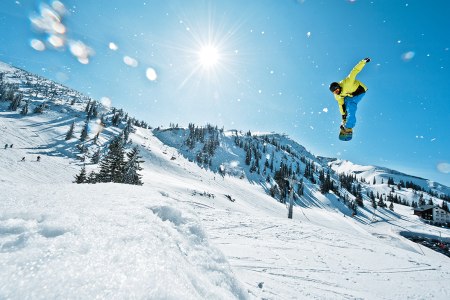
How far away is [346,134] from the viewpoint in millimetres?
10469

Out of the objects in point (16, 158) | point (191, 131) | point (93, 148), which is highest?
point (191, 131)

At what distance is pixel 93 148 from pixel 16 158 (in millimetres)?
29425

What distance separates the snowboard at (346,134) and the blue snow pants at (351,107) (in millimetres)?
614

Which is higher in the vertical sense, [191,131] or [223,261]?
[191,131]

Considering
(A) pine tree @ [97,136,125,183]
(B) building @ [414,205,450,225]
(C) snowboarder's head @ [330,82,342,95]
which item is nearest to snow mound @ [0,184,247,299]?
(C) snowboarder's head @ [330,82,342,95]

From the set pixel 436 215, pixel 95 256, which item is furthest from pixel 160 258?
pixel 436 215

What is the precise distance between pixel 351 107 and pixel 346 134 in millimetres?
1363

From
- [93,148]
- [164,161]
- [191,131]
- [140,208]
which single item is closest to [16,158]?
[93,148]

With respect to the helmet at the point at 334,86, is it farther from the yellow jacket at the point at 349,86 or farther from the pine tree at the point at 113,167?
the pine tree at the point at 113,167

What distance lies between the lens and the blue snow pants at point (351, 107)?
941 cm

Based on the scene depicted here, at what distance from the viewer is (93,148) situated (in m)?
65.8

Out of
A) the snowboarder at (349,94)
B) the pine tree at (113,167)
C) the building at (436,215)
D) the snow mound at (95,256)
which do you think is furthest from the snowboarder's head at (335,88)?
the building at (436,215)

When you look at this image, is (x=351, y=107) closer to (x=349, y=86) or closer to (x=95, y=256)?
(x=349, y=86)

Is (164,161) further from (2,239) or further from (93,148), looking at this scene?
(2,239)
